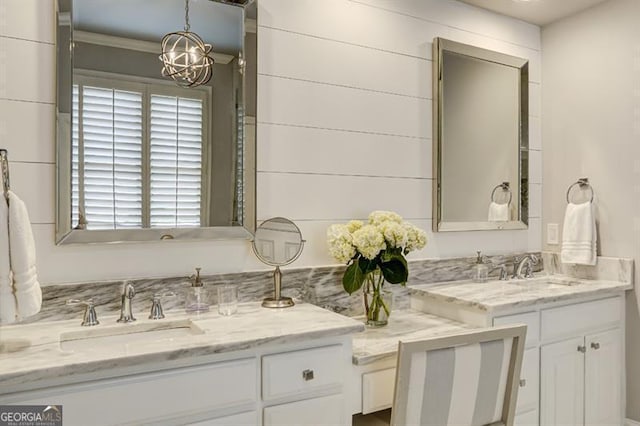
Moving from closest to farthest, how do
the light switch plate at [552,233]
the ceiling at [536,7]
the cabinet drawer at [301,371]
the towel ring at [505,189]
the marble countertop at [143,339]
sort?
the marble countertop at [143,339]
the cabinet drawer at [301,371]
the ceiling at [536,7]
the towel ring at [505,189]
the light switch plate at [552,233]

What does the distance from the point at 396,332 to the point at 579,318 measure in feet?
3.18

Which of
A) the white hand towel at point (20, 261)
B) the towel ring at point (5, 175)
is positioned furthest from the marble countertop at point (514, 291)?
A: the towel ring at point (5, 175)

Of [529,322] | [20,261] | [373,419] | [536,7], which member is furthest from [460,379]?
[536,7]

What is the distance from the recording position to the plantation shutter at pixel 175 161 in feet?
6.00

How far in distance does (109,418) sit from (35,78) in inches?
45.2

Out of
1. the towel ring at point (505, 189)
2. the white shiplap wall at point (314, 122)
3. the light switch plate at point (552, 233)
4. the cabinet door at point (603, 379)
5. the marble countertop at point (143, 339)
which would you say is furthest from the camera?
the light switch plate at point (552, 233)

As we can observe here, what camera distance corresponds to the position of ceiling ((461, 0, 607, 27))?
104 inches

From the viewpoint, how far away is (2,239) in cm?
133

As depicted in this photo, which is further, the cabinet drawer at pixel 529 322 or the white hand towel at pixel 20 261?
the cabinet drawer at pixel 529 322

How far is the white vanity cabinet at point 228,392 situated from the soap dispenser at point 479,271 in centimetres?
119

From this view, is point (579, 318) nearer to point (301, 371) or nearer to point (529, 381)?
point (529, 381)

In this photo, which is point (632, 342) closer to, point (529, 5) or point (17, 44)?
point (529, 5)

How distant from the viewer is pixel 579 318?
7.55 ft

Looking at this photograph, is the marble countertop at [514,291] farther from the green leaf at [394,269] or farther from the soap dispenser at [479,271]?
the green leaf at [394,269]
